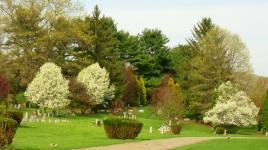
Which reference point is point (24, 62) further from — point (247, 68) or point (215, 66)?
point (247, 68)

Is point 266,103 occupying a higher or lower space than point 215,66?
lower

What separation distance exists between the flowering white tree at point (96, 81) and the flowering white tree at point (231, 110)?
14494mm

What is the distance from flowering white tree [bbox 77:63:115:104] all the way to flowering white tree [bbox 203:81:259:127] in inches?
571

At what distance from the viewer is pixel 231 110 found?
6412 cm

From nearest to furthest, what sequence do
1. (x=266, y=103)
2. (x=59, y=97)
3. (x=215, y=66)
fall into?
(x=59, y=97) < (x=266, y=103) < (x=215, y=66)

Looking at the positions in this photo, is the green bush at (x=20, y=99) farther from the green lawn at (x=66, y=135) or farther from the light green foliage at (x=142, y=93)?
the light green foliage at (x=142, y=93)

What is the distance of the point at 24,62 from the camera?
2724 inches

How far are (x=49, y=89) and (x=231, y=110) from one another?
2286 centimetres

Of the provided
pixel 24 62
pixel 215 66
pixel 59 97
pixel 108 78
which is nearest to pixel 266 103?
pixel 215 66

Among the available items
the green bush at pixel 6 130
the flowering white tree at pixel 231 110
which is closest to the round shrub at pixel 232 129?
the flowering white tree at pixel 231 110

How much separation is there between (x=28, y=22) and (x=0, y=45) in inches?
199

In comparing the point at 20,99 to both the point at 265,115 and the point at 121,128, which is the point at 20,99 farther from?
the point at 121,128

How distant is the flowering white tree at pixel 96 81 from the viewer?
69125mm

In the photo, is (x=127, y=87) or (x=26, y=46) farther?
(x=127, y=87)
